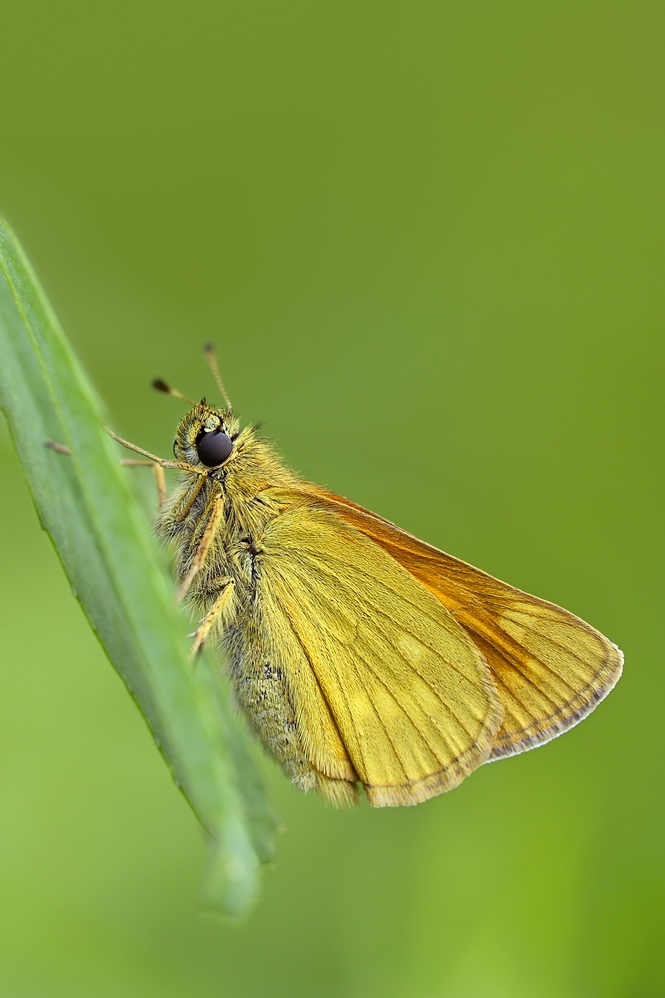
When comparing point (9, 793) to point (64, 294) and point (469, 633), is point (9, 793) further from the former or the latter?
point (64, 294)

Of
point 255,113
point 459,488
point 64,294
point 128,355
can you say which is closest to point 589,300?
point 459,488

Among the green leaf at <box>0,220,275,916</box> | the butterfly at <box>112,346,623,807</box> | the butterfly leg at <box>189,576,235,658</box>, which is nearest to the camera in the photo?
the green leaf at <box>0,220,275,916</box>

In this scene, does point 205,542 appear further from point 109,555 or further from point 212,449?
point 109,555

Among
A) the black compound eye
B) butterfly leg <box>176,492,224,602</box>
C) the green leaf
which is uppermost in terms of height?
the black compound eye

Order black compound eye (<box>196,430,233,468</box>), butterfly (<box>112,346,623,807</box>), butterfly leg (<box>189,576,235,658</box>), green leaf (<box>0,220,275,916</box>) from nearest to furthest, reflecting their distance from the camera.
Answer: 1. green leaf (<box>0,220,275,916</box>)
2. butterfly leg (<box>189,576,235,658</box>)
3. butterfly (<box>112,346,623,807</box>)
4. black compound eye (<box>196,430,233,468</box>)

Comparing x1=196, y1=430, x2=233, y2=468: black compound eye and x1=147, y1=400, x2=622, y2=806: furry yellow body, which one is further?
x1=196, y1=430, x2=233, y2=468: black compound eye

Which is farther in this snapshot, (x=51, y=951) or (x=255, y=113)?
(x=255, y=113)

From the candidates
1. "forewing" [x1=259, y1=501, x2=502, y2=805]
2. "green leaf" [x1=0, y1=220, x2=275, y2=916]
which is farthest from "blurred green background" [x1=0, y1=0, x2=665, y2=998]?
"green leaf" [x1=0, y1=220, x2=275, y2=916]

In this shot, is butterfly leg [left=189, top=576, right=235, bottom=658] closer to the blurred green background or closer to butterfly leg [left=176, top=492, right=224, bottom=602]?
butterfly leg [left=176, top=492, right=224, bottom=602]
